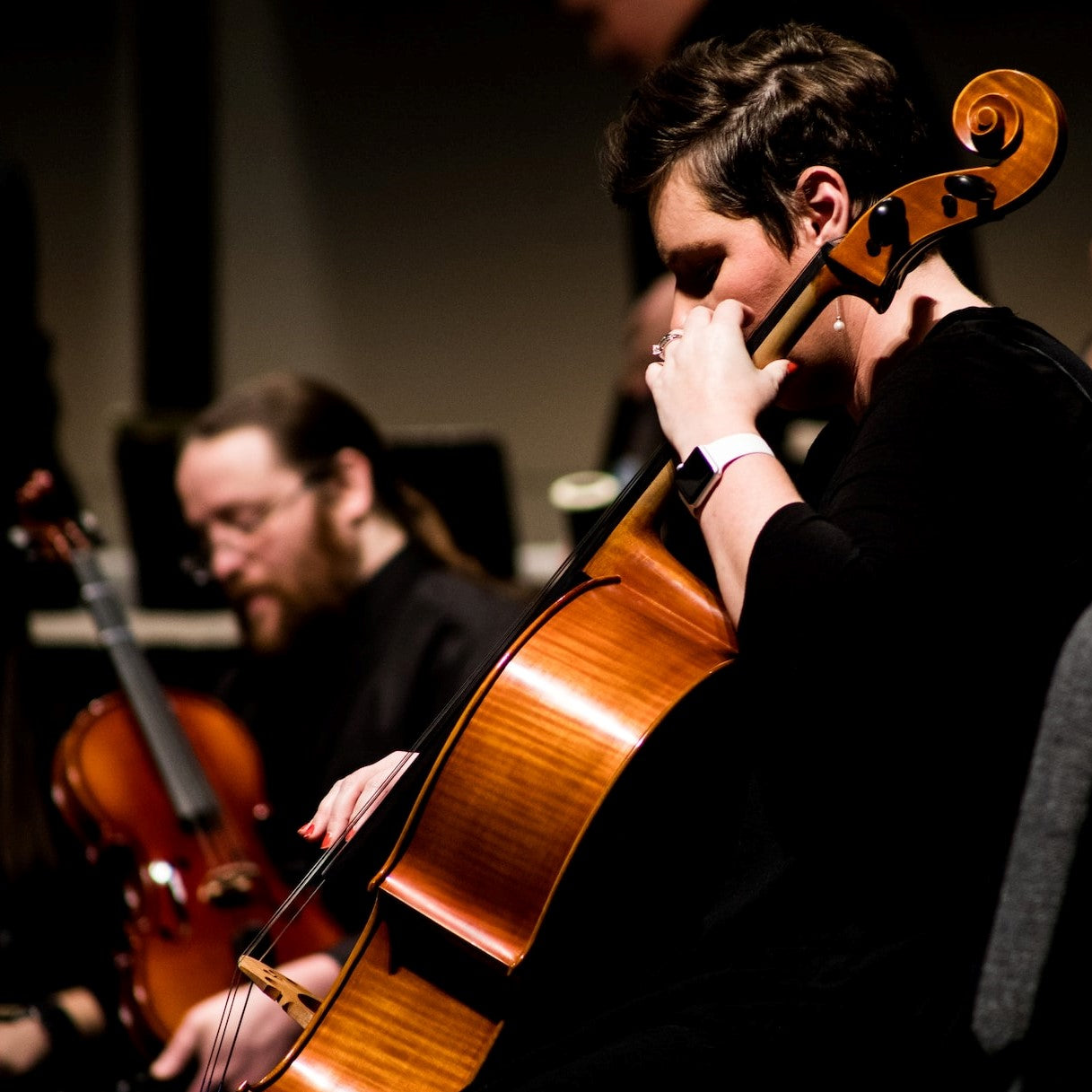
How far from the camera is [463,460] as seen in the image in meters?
2.93

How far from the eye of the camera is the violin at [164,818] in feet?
5.29

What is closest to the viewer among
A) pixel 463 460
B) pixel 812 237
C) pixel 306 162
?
pixel 812 237

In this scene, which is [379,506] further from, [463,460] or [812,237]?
[812,237]

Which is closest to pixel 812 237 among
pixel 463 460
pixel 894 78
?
pixel 894 78

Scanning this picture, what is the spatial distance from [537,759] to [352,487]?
1148 mm

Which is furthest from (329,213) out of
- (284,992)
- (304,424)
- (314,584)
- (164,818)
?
(284,992)

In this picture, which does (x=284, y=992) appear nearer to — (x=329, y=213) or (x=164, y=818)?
(x=164, y=818)

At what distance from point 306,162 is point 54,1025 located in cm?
308

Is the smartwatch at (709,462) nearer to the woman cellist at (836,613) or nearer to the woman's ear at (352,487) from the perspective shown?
the woman cellist at (836,613)

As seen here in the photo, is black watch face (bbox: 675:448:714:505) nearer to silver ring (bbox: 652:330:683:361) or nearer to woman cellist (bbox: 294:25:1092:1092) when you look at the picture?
woman cellist (bbox: 294:25:1092:1092)

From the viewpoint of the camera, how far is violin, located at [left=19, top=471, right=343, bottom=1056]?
1613 millimetres

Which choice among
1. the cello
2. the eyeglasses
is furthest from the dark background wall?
the cello

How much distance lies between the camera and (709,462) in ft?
3.08

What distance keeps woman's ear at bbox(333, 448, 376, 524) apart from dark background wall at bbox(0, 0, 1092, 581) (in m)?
2.03
